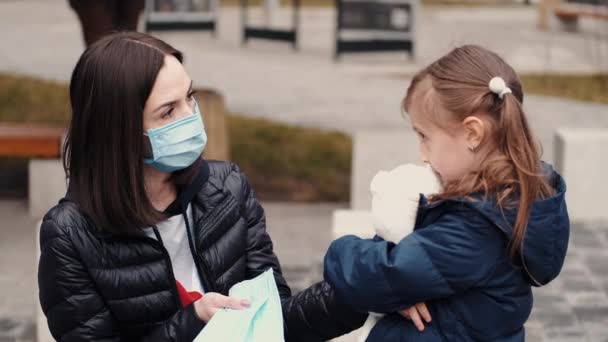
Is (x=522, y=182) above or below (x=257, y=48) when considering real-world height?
above

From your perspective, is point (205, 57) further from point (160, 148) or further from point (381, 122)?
point (160, 148)

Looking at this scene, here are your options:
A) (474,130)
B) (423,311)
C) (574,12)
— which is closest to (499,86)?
(474,130)

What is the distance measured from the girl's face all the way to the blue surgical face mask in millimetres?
600

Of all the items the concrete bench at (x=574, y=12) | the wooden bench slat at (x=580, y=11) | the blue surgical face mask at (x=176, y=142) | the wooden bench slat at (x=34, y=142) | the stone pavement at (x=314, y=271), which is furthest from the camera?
the concrete bench at (x=574, y=12)

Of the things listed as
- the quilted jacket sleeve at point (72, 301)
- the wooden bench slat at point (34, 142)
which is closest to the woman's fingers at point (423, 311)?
the quilted jacket sleeve at point (72, 301)

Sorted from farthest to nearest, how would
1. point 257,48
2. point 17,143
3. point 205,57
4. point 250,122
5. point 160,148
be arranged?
point 257,48 → point 205,57 → point 250,122 → point 17,143 → point 160,148

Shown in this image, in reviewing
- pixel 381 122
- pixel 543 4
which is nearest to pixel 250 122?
pixel 381 122

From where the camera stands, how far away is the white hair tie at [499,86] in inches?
105

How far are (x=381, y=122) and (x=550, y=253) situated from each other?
8.82m

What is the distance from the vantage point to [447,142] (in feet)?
8.89

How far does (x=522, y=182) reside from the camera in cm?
267

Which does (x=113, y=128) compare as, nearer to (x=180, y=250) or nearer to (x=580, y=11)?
(x=180, y=250)

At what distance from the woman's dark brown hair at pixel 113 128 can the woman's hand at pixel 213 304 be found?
0.24 metres

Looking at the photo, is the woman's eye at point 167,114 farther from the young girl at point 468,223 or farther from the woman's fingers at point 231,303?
the young girl at point 468,223
